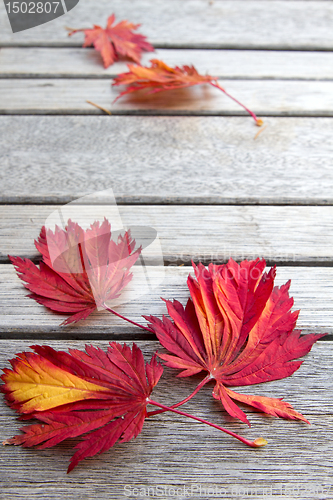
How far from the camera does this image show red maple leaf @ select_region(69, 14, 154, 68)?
102 cm

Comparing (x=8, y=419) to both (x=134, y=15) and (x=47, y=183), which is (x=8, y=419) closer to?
(x=47, y=183)

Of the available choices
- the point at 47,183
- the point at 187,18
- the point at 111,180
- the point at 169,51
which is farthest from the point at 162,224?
the point at 187,18

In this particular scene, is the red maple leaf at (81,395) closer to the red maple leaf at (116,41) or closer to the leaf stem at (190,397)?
the leaf stem at (190,397)

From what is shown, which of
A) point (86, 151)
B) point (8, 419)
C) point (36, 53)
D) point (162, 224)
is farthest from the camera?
point (36, 53)

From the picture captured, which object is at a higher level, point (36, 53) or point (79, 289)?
point (36, 53)

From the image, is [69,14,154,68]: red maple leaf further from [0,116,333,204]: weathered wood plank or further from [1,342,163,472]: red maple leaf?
[1,342,163,472]: red maple leaf

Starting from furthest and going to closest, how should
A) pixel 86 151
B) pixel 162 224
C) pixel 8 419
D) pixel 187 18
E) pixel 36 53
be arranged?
pixel 187 18 → pixel 36 53 → pixel 86 151 → pixel 162 224 → pixel 8 419

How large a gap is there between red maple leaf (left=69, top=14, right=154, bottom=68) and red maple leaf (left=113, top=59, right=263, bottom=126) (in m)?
Result: 0.12

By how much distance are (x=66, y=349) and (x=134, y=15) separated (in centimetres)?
107

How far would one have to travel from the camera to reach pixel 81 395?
0.47 m

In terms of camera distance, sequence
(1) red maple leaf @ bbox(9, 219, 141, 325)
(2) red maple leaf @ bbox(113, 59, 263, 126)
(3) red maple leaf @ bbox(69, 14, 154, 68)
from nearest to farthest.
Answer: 1. (1) red maple leaf @ bbox(9, 219, 141, 325)
2. (2) red maple leaf @ bbox(113, 59, 263, 126)
3. (3) red maple leaf @ bbox(69, 14, 154, 68)

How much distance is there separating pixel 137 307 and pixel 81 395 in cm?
19

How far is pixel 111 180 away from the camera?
0.79m

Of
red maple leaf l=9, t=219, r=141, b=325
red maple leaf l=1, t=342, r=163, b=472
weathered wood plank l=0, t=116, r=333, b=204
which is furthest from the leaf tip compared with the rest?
weathered wood plank l=0, t=116, r=333, b=204
